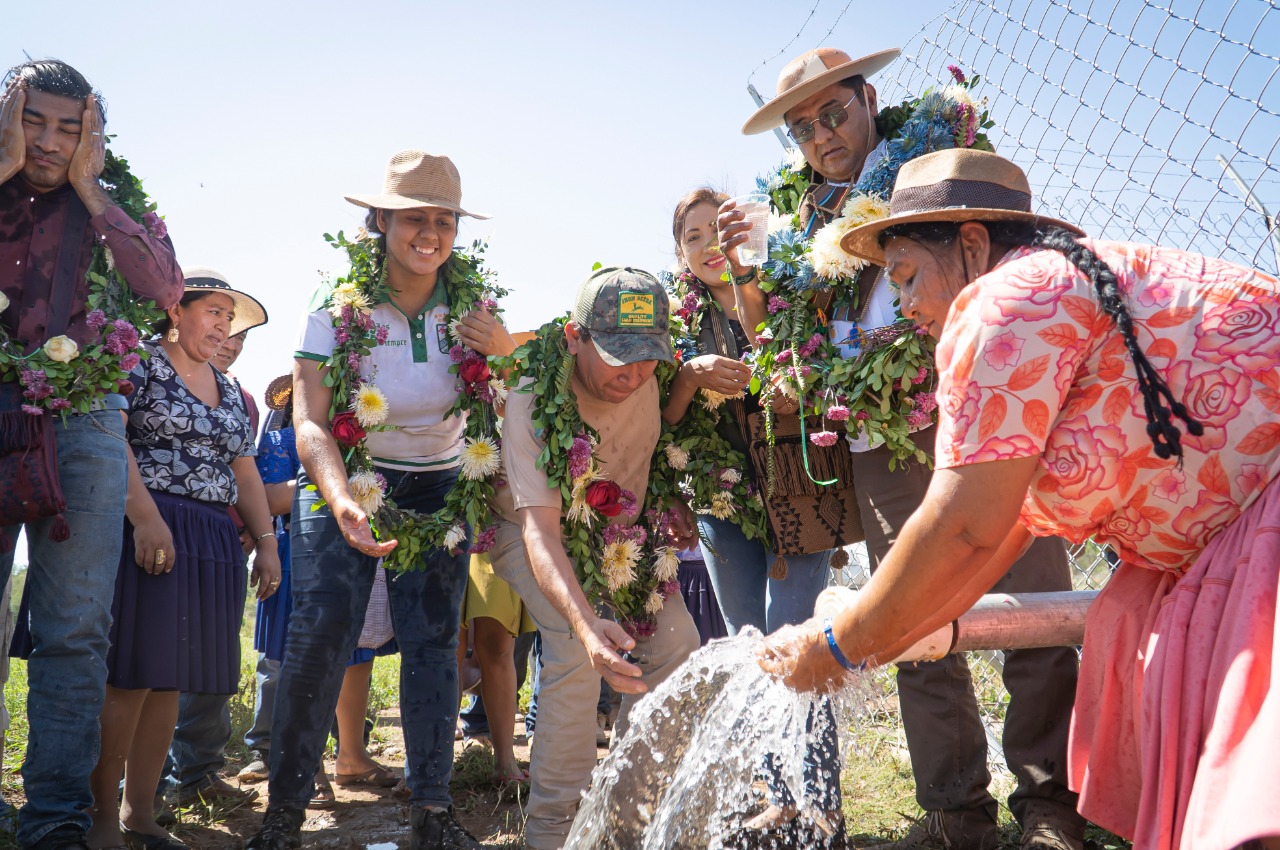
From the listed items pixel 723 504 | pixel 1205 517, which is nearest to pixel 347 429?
pixel 723 504

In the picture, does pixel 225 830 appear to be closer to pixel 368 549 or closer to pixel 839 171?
pixel 368 549

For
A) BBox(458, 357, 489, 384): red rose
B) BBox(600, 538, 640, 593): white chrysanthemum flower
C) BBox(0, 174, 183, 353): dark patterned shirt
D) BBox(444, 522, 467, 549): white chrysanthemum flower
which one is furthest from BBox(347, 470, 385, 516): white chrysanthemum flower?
BBox(0, 174, 183, 353): dark patterned shirt

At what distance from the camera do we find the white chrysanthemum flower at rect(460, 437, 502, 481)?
164 inches

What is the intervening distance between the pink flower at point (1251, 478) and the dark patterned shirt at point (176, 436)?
3.83 m

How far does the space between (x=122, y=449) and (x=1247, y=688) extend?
3502 mm

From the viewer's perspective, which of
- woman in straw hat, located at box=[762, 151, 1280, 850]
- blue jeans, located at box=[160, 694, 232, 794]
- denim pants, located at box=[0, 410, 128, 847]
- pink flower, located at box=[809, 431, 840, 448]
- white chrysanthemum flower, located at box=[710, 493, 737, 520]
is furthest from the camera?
blue jeans, located at box=[160, 694, 232, 794]

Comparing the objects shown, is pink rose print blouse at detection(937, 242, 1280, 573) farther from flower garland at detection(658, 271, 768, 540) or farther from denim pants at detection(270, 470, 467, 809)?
denim pants at detection(270, 470, 467, 809)

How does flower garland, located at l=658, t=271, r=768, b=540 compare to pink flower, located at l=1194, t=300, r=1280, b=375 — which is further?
flower garland, located at l=658, t=271, r=768, b=540

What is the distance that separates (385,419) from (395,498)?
12.5 inches

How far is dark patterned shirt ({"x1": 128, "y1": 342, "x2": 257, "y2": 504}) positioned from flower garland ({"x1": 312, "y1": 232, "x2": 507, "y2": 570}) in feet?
2.27

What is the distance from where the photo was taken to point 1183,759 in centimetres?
184

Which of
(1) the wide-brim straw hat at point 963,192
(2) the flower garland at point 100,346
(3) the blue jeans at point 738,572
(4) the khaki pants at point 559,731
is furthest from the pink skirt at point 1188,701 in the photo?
(2) the flower garland at point 100,346

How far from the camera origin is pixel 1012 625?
2.41m

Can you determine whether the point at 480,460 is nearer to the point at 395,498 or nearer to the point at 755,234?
the point at 395,498
